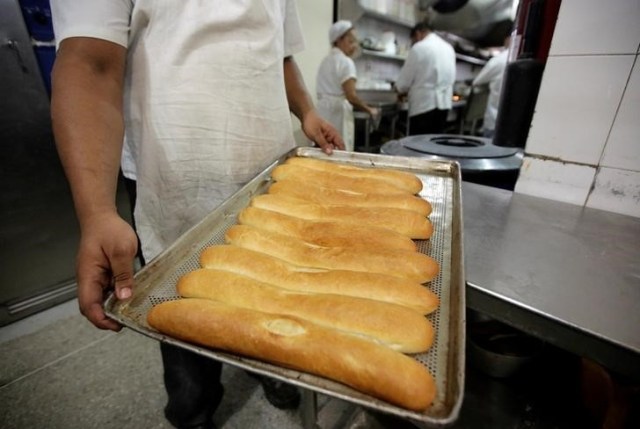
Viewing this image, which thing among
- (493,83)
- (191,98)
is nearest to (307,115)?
(191,98)

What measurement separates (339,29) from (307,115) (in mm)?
2270

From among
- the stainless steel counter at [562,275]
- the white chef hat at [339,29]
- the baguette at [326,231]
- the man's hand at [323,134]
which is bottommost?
the stainless steel counter at [562,275]

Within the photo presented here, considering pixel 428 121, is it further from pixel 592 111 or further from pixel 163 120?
pixel 163 120

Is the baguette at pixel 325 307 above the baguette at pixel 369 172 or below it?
below

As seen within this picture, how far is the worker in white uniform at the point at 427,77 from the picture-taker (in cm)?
363

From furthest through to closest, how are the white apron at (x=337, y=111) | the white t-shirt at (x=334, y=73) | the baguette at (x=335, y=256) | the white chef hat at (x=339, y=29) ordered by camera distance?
the white apron at (x=337, y=111)
the white t-shirt at (x=334, y=73)
the white chef hat at (x=339, y=29)
the baguette at (x=335, y=256)

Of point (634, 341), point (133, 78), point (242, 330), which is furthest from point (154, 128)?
point (634, 341)

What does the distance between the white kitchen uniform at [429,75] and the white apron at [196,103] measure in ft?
10.6

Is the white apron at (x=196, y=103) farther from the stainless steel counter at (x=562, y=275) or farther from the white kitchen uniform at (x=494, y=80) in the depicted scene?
the white kitchen uniform at (x=494, y=80)

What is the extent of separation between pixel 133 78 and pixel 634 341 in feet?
3.73

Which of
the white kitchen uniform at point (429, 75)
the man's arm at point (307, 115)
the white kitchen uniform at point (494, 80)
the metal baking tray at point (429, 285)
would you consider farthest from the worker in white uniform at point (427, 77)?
the metal baking tray at point (429, 285)

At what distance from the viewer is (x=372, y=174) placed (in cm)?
96

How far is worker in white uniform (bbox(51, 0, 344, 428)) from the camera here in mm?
579

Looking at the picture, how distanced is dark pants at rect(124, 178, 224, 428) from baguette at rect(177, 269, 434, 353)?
1.70 ft
